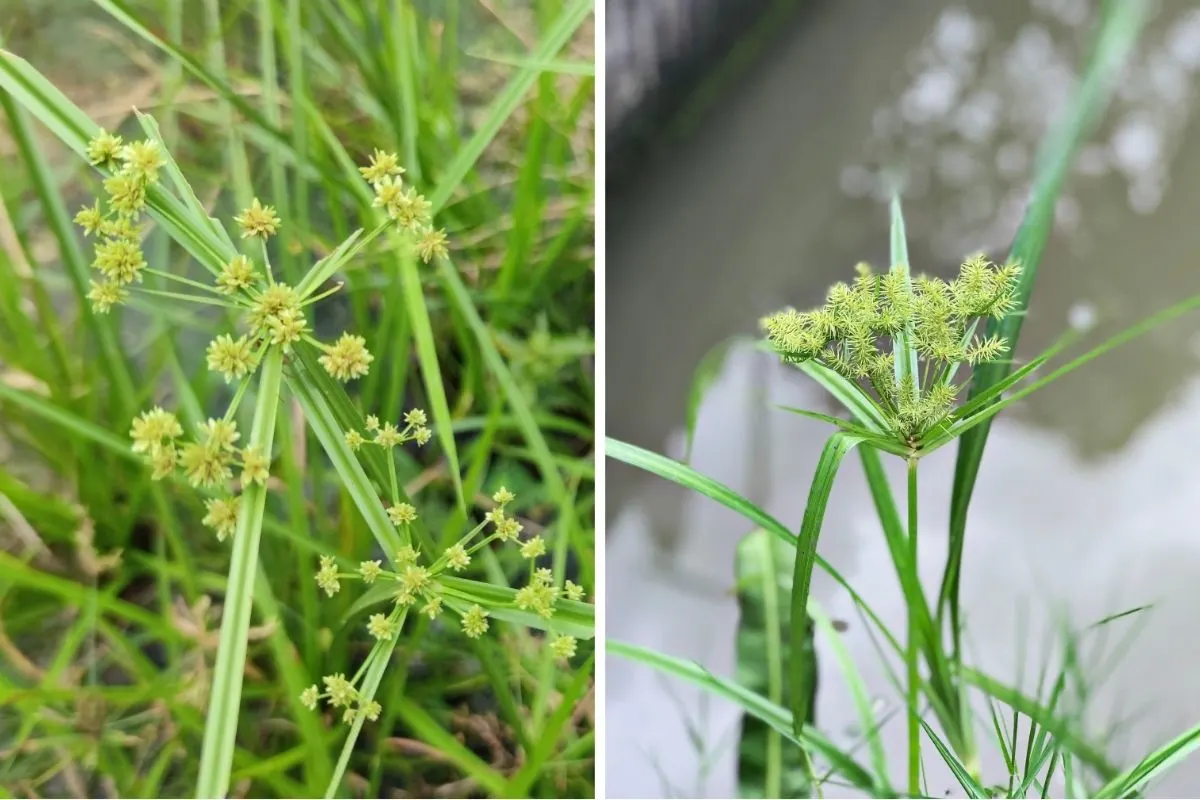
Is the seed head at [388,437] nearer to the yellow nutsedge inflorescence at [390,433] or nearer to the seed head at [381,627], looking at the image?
the yellow nutsedge inflorescence at [390,433]

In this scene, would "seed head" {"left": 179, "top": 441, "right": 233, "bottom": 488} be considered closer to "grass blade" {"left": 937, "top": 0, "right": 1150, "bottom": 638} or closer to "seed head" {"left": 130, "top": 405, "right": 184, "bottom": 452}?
"seed head" {"left": 130, "top": 405, "right": 184, "bottom": 452}

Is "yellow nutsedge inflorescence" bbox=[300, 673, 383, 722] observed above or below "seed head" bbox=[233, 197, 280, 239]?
below

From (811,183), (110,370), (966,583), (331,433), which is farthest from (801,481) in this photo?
(110,370)

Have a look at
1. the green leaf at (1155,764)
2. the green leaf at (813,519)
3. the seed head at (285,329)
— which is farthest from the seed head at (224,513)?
the green leaf at (1155,764)

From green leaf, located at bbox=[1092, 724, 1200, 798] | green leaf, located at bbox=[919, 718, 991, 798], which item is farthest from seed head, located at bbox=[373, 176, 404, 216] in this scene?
green leaf, located at bbox=[1092, 724, 1200, 798]

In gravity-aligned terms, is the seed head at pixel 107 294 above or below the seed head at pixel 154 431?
above

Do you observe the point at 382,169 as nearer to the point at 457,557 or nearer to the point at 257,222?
the point at 257,222

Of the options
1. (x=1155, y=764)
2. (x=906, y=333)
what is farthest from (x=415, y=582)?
(x=1155, y=764)
